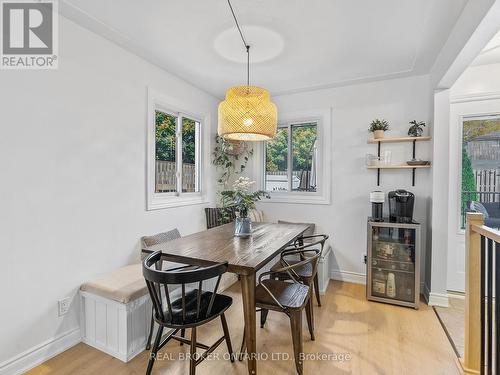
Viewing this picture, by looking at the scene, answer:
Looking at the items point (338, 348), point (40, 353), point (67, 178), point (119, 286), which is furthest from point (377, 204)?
point (40, 353)

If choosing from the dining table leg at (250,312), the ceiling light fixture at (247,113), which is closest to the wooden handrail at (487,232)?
the dining table leg at (250,312)

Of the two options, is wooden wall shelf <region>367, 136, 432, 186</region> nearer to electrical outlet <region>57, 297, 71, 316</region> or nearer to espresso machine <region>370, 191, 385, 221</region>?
espresso machine <region>370, 191, 385, 221</region>

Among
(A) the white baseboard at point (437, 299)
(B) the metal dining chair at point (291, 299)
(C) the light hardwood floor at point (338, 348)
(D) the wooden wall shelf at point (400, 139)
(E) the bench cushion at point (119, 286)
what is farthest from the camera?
(D) the wooden wall shelf at point (400, 139)

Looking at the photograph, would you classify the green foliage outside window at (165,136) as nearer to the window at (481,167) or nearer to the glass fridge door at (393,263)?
the glass fridge door at (393,263)

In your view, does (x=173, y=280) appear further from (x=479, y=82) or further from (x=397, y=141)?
(x=479, y=82)

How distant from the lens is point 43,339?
1921 mm

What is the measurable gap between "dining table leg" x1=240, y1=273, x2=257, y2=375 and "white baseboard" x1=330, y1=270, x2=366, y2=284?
219 centimetres

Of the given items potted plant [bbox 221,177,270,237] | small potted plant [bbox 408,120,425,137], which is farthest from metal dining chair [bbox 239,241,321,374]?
small potted plant [bbox 408,120,425,137]

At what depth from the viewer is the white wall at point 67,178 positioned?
1.77 meters

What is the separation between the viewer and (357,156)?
135 inches

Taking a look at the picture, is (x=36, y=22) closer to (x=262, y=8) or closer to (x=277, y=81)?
(x=262, y=8)

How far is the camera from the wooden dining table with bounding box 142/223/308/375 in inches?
62.6

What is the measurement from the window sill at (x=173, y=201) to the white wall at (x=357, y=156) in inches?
57.0

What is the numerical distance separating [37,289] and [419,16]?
139 inches
